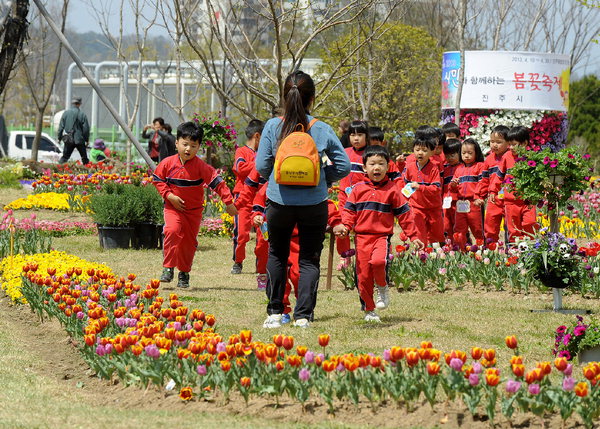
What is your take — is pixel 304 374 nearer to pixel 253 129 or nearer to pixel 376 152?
pixel 376 152

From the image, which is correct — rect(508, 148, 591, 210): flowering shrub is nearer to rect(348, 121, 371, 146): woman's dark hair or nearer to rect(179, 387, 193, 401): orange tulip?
rect(348, 121, 371, 146): woman's dark hair

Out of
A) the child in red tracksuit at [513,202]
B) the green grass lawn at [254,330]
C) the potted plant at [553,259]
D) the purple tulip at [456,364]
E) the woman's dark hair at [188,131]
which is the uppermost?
the woman's dark hair at [188,131]

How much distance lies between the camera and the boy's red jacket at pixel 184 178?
10.1 m

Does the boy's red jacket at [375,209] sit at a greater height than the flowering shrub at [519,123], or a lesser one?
lesser

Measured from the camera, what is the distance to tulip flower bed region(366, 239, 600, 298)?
9.95 meters

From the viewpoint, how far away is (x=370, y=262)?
8109mm

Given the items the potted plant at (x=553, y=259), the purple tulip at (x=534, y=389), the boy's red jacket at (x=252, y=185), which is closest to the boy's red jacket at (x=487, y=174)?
the boy's red jacket at (x=252, y=185)

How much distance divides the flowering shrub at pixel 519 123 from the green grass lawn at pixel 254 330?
10.4 m

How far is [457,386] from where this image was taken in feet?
16.4

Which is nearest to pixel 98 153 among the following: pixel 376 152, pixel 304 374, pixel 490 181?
pixel 490 181

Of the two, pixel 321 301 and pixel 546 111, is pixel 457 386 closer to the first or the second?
pixel 321 301

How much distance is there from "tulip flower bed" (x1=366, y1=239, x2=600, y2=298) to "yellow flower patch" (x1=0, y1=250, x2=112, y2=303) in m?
2.70

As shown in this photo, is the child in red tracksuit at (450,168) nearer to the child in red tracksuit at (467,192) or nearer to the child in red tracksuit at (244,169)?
the child in red tracksuit at (467,192)

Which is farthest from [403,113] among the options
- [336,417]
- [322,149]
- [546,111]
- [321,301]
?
[336,417]
